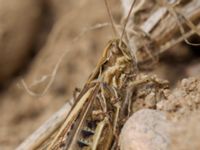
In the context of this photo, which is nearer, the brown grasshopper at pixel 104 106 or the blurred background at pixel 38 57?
the brown grasshopper at pixel 104 106

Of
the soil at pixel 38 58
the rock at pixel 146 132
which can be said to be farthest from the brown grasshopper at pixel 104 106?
the soil at pixel 38 58

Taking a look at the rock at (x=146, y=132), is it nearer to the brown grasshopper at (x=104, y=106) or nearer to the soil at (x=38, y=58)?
the brown grasshopper at (x=104, y=106)

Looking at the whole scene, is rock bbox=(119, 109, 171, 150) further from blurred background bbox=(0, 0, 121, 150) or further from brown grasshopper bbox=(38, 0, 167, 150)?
blurred background bbox=(0, 0, 121, 150)

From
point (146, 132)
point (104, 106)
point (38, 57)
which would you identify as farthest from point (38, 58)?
point (146, 132)

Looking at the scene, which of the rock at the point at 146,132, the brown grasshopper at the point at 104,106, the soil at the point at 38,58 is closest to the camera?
the rock at the point at 146,132

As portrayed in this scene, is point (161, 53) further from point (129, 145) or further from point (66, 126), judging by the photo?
point (129, 145)
